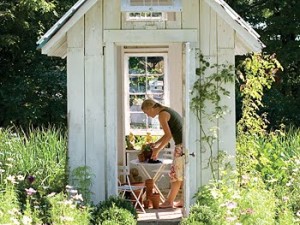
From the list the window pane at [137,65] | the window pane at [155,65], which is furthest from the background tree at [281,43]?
the window pane at [155,65]

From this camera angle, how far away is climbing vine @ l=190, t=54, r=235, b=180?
7.50 metres

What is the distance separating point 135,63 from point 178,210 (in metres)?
4.71

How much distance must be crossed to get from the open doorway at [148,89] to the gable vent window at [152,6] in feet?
9.62

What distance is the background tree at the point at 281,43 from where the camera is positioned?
16609mm

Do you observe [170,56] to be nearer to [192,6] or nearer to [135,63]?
[135,63]

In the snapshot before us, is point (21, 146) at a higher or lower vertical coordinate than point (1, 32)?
lower

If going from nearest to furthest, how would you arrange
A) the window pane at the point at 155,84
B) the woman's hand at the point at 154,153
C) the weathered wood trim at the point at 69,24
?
the weathered wood trim at the point at 69,24
the woman's hand at the point at 154,153
the window pane at the point at 155,84

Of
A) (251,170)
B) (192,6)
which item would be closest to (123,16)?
(192,6)

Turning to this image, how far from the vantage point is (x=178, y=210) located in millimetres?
8469

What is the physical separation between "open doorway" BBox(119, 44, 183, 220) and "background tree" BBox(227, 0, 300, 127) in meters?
5.97

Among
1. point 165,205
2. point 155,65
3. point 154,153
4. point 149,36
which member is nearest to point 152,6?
point 149,36

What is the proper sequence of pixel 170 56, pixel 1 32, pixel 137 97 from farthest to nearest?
1. pixel 1 32
2. pixel 137 97
3. pixel 170 56

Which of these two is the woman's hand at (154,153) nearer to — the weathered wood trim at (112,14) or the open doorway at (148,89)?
the open doorway at (148,89)

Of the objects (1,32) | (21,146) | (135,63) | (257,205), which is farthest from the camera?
(1,32)
